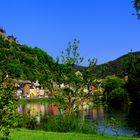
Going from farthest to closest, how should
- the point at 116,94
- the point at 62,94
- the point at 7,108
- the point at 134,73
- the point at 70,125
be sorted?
the point at 116,94 → the point at 134,73 → the point at 62,94 → the point at 70,125 → the point at 7,108

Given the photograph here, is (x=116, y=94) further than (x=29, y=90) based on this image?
No

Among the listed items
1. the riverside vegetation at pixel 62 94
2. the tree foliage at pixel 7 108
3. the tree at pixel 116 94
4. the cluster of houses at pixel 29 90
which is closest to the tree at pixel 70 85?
the riverside vegetation at pixel 62 94

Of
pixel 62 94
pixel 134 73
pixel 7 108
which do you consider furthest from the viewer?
pixel 134 73

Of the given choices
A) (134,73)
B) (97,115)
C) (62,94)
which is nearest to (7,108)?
(62,94)

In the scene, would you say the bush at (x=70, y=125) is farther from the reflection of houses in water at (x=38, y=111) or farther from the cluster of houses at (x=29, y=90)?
the cluster of houses at (x=29, y=90)

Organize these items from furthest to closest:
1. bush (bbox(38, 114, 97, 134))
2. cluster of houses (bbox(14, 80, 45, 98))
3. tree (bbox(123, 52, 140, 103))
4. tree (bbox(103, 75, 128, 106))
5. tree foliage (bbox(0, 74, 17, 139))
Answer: cluster of houses (bbox(14, 80, 45, 98))
tree (bbox(103, 75, 128, 106))
tree (bbox(123, 52, 140, 103))
bush (bbox(38, 114, 97, 134))
tree foliage (bbox(0, 74, 17, 139))

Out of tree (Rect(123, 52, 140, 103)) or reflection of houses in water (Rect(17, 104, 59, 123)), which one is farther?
tree (Rect(123, 52, 140, 103))

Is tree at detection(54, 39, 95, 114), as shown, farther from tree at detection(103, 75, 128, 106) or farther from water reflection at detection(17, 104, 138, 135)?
tree at detection(103, 75, 128, 106)

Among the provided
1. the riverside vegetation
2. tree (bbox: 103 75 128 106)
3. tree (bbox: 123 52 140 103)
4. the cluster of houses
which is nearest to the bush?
the riverside vegetation

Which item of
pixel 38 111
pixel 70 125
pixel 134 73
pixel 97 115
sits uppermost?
pixel 134 73

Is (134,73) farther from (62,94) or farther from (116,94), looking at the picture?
(62,94)

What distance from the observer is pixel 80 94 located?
34.1m

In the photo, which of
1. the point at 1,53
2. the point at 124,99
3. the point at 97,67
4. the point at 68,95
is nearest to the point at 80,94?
the point at 68,95

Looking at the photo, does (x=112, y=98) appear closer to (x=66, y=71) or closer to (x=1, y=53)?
(x=1, y=53)
